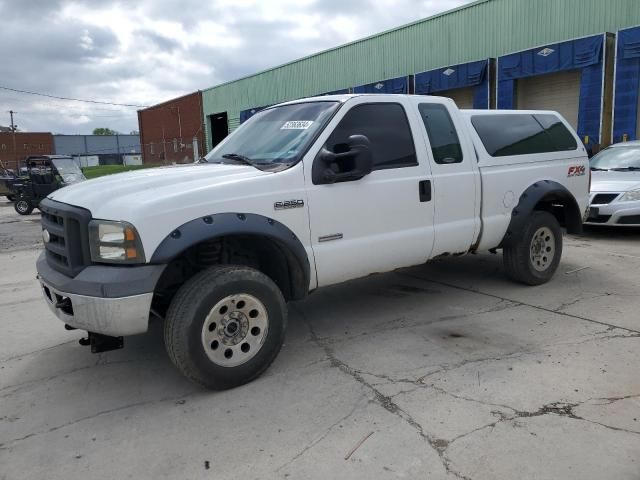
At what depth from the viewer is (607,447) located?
2.77 m

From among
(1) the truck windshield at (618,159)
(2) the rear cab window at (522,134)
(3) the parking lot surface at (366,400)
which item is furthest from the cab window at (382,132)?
(1) the truck windshield at (618,159)

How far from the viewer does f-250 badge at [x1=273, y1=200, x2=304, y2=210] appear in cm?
371

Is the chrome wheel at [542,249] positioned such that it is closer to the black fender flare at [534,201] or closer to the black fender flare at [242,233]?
the black fender flare at [534,201]

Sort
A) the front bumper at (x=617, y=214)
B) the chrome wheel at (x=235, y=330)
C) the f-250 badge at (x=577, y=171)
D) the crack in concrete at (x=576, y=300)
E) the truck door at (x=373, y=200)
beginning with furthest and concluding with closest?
the front bumper at (x=617, y=214), the f-250 badge at (x=577, y=171), the crack in concrete at (x=576, y=300), the truck door at (x=373, y=200), the chrome wheel at (x=235, y=330)

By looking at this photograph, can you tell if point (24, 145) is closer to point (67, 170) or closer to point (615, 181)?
point (67, 170)

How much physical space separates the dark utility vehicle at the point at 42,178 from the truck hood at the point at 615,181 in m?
14.7

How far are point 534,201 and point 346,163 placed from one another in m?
2.49

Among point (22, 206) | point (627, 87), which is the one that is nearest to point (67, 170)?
point (22, 206)

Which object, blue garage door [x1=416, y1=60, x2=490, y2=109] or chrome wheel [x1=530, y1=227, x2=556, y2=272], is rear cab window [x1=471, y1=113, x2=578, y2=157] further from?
blue garage door [x1=416, y1=60, x2=490, y2=109]

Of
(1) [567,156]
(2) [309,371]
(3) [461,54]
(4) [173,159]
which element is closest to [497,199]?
(1) [567,156]

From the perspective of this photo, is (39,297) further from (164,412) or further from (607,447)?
(607,447)

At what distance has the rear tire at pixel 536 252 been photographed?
219 inches

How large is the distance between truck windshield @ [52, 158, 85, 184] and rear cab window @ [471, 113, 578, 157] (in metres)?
15.0

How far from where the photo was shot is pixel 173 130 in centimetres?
4500
